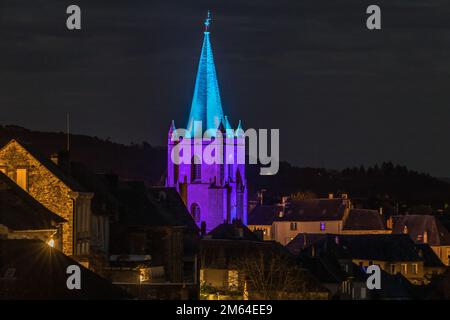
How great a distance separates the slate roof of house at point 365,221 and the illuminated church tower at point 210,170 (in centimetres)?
1205

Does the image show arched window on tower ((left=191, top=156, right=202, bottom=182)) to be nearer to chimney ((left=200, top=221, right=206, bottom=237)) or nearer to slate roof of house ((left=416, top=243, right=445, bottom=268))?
chimney ((left=200, top=221, right=206, bottom=237))

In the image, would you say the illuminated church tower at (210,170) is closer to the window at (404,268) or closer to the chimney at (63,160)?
the window at (404,268)

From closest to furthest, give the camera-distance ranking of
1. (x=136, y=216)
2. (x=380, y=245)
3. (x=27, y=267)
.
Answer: (x=27, y=267) → (x=136, y=216) → (x=380, y=245)

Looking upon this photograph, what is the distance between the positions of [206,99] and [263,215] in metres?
19.6

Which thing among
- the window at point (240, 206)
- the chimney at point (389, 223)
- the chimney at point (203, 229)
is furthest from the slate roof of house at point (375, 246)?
the window at point (240, 206)

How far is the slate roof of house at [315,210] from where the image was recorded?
7146 inches

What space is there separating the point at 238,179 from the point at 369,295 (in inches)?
3112

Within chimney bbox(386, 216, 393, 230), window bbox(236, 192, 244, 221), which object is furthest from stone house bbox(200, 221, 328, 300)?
chimney bbox(386, 216, 393, 230)

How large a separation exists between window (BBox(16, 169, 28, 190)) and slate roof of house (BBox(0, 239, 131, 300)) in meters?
13.7

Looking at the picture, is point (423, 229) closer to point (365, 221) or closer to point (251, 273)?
point (365, 221)

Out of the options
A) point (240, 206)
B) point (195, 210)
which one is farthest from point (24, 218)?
point (240, 206)

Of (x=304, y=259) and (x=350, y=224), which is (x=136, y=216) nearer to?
(x=304, y=259)

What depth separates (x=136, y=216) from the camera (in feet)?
284
